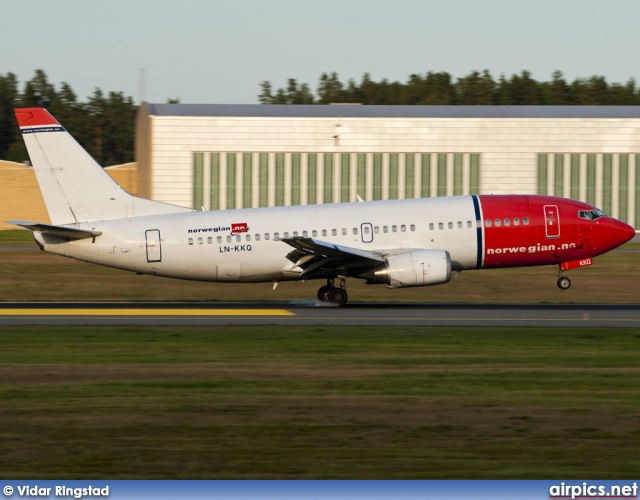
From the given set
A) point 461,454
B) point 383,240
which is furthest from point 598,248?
point 461,454

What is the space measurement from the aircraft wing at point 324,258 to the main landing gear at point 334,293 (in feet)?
3.00

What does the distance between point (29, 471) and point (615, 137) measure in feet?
185

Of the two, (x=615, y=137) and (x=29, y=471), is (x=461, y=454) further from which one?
(x=615, y=137)

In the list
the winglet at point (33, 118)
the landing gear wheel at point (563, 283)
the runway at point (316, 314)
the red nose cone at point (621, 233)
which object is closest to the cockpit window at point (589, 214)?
the red nose cone at point (621, 233)

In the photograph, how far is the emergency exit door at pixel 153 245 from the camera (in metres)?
32.5

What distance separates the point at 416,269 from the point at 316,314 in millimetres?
3574

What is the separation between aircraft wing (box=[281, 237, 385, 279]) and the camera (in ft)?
101

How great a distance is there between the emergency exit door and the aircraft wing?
14.6 feet

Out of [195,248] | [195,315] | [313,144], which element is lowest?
[195,315]

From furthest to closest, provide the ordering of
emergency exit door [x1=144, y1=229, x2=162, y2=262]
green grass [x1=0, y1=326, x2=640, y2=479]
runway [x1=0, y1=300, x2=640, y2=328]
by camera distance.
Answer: emergency exit door [x1=144, y1=229, x2=162, y2=262] < runway [x1=0, y1=300, x2=640, y2=328] < green grass [x1=0, y1=326, x2=640, y2=479]

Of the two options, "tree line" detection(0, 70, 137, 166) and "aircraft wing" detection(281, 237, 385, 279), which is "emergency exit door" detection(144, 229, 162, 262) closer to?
"aircraft wing" detection(281, 237, 385, 279)

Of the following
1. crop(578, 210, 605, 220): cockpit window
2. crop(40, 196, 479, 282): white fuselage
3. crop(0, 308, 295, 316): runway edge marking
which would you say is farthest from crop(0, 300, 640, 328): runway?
crop(578, 210, 605, 220): cockpit window

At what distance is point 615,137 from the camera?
6256 centimetres

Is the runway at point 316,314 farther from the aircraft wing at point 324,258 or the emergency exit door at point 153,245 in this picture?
the emergency exit door at point 153,245
